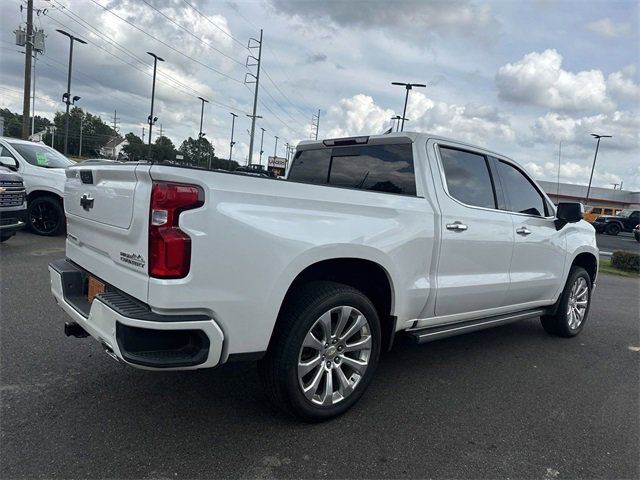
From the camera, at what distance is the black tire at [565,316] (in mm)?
5191

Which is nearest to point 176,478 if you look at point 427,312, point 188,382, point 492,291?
point 188,382

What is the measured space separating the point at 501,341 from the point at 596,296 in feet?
13.8

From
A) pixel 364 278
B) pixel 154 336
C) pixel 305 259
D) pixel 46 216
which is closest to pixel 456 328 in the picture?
pixel 364 278

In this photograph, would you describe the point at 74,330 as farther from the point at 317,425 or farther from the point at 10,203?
the point at 10,203

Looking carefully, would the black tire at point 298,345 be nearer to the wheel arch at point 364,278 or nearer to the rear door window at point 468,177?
the wheel arch at point 364,278

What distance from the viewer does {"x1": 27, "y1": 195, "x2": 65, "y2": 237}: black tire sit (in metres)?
9.51

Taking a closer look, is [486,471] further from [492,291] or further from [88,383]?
[88,383]

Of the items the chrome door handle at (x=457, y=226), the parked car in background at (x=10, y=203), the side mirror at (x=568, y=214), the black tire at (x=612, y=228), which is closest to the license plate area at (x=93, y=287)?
the chrome door handle at (x=457, y=226)

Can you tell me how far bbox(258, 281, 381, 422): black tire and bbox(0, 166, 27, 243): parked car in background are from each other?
6.67 meters

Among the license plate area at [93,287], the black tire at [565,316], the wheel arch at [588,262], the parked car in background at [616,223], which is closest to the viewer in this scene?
the license plate area at [93,287]

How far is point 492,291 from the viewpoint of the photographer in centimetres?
407

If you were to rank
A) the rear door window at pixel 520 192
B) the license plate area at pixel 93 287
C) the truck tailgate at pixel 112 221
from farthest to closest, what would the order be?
1. the rear door window at pixel 520 192
2. the license plate area at pixel 93 287
3. the truck tailgate at pixel 112 221

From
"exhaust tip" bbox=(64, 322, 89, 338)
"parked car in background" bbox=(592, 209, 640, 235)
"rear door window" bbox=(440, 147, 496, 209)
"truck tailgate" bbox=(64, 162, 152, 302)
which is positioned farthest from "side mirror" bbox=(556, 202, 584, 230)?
"parked car in background" bbox=(592, 209, 640, 235)

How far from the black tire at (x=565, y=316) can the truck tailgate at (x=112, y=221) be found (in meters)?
4.47
